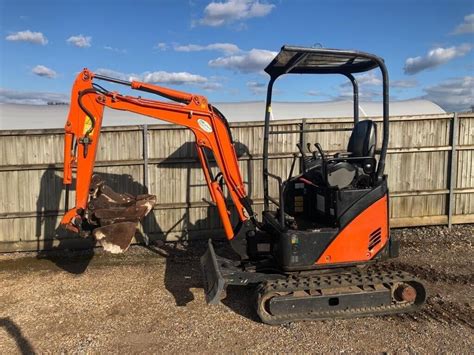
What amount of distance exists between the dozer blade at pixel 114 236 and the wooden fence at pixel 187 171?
9.35 ft

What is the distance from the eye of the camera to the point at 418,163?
30.1ft

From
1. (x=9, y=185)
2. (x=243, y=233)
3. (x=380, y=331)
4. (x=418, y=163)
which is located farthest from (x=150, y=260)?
(x=418, y=163)

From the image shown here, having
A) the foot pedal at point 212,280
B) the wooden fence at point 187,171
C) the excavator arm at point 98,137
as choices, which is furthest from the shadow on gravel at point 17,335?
the wooden fence at point 187,171

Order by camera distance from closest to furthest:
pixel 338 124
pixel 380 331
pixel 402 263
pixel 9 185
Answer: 1. pixel 380 331
2. pixel 402 263
3. pixel 9 185
4. pixel 338 124

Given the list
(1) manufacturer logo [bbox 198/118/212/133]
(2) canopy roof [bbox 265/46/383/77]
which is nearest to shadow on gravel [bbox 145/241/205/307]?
(1) manufacturer logo [bbox 198/118/212/133]

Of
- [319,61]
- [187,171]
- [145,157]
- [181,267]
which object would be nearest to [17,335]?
[181,267]

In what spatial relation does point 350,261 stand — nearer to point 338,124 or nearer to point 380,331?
point 380,331

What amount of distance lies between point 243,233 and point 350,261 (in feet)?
4.74

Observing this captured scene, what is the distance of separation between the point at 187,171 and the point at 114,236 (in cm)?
312

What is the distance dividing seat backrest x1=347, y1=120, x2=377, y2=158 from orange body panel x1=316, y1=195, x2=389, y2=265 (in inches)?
25.4

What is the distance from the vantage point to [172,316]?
5.42 meters

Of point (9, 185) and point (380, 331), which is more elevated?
point (9, 185)

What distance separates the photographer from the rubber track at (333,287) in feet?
16.8

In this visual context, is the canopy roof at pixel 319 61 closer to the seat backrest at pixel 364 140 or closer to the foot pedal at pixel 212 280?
the seat backrest at pixel 364 140
